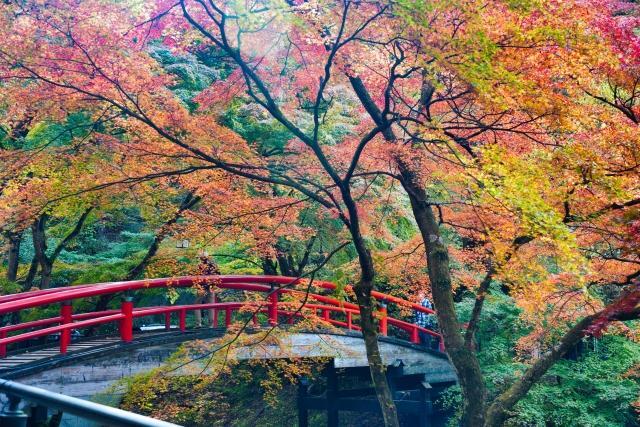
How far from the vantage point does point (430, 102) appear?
7578 mm

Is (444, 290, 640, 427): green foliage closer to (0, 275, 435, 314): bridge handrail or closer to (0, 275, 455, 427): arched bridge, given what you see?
(0, 275, 455, 427): arched bridge

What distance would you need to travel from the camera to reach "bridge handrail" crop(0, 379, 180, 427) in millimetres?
1212

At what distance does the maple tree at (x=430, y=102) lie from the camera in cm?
573

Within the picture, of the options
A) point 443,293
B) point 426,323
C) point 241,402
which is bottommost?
point 241,402

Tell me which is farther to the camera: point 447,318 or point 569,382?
point 569,382

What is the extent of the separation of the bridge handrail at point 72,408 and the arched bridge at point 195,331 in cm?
472

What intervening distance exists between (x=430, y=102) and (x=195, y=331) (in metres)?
4.84

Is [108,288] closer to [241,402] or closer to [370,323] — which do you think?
→ [370,323]

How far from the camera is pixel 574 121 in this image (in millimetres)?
6363

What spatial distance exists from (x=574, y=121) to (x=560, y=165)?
1.72 feet

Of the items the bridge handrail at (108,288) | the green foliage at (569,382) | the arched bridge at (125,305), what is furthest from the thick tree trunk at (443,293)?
the green foliage at (569,382)

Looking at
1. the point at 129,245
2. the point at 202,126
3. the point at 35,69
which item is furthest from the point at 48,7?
the point at 129,245

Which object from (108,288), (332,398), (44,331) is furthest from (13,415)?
(332,398)

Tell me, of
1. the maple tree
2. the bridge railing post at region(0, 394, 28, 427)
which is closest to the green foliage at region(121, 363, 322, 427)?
the maple tree
